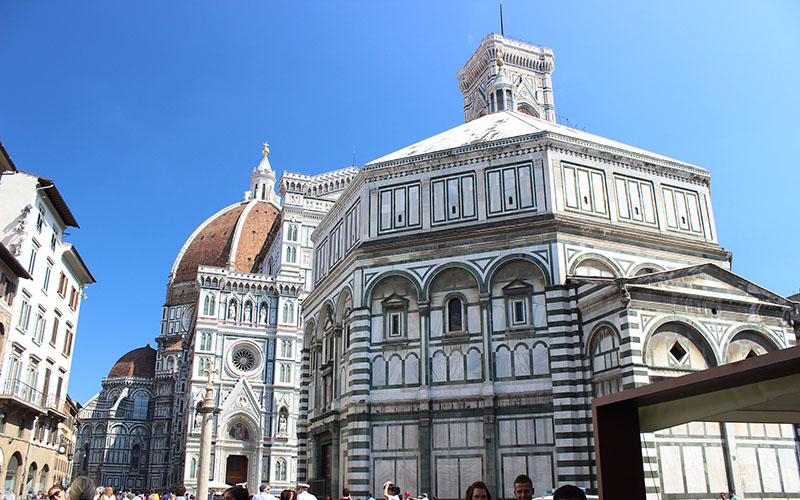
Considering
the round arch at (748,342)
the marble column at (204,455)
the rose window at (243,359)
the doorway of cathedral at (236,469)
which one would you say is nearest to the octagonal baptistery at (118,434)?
the doorway of cathedral at (236,469)

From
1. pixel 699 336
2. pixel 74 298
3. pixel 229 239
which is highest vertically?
pixel 229 239

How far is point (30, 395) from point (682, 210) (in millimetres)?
25995

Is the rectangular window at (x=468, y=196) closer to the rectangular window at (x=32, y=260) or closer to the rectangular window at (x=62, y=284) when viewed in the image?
the rectangular window at (x=32, y=260)

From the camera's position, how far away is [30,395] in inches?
1059

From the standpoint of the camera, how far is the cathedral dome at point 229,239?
89562mm

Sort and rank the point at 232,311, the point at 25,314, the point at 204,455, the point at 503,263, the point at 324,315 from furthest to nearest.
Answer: the point at 232,311 → the point at 324,315 → the point at 25,314 → the point at 204,455 → the point at 503,263

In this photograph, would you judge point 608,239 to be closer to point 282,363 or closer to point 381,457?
point 381,457

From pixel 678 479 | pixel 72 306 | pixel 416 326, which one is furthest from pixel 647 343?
pixel 72 306

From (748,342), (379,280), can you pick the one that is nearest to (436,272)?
(379,280)

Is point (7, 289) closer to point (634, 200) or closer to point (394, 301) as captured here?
point (394, 301)

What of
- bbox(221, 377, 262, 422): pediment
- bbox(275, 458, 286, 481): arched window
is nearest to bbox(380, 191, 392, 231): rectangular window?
bbox(221, 377, 262, 422): pediment

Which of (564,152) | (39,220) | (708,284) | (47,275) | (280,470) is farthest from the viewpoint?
(280,470)

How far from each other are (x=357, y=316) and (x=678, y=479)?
34.9ft

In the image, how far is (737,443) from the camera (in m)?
17.9
